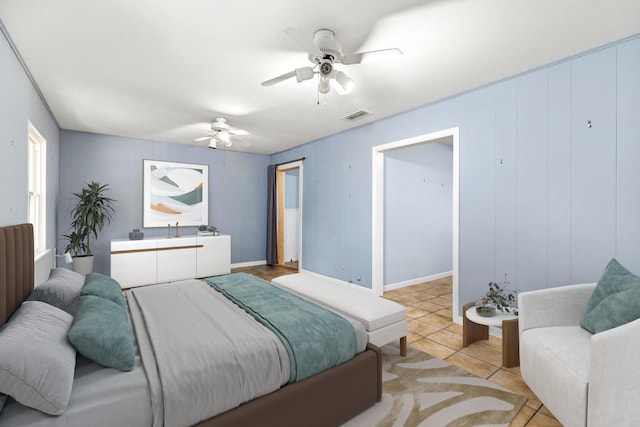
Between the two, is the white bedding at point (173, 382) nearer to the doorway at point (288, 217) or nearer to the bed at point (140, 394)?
the bed at point (140, 394)

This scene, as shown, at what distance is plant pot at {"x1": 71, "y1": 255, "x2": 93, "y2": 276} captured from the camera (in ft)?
14.2

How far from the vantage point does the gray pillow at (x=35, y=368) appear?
1.12 metres

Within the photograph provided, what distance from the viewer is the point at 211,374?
1.41 meters

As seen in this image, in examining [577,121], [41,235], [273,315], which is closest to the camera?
[273,315]

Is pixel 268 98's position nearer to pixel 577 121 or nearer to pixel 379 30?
pixel 379 30

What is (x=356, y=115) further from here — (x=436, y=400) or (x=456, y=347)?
(x=436, y=400)

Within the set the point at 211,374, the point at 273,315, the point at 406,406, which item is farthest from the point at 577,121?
the point at 211,374

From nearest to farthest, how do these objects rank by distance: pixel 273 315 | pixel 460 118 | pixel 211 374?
pixel 211 374 → pixel 273 315 → pixel 460 118

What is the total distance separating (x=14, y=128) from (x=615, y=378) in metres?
4.19

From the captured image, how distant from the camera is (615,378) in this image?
1.46 metres

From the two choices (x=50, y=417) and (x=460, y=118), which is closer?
(x=50, y=417)

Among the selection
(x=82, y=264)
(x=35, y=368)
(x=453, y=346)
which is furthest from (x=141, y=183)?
(x=453, y=346)

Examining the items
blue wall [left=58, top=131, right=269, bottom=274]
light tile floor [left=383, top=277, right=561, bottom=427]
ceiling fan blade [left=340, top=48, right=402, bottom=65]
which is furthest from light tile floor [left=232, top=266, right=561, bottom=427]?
blue wall [left=58, top=131, right=269, bottom=274]

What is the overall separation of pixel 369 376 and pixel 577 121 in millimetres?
2663
